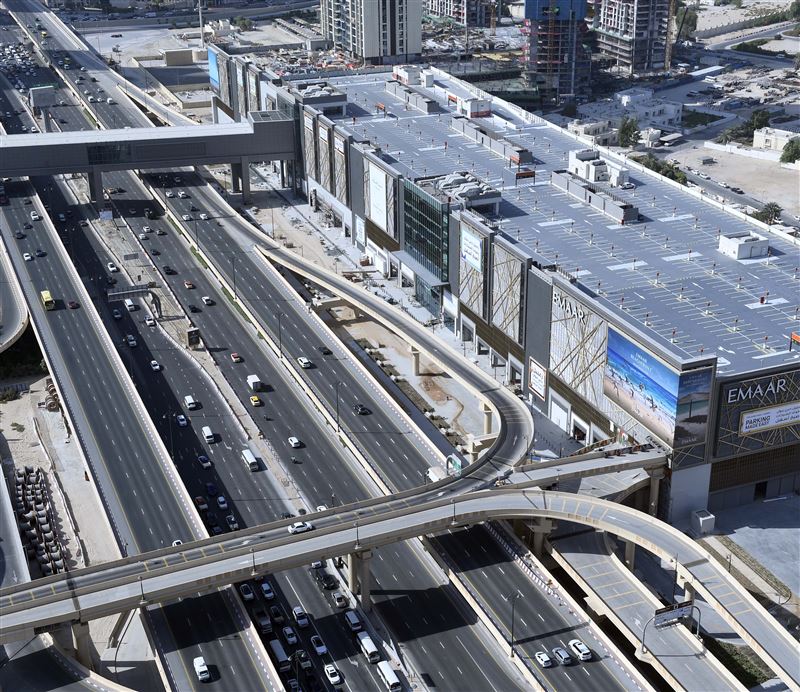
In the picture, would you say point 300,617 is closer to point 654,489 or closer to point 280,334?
point 654,489

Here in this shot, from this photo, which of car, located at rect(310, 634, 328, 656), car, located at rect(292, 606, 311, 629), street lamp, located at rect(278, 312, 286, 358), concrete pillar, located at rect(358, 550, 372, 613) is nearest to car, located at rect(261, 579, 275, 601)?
car, located at rect(292, 606, 311, 629)

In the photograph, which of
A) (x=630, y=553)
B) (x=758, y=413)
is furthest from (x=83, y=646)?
(x=758, y=413)

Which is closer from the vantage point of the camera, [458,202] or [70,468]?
[70,468]

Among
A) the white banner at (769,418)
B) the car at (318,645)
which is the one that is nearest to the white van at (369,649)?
the car at (318,645)

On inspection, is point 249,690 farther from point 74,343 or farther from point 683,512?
point 74,343

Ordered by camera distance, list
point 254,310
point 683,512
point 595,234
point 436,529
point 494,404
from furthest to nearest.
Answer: point 254,310 < point 595,234 < point 494,404 < point 683,512 < point 436,529

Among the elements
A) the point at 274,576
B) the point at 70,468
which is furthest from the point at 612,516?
the point at 70,468

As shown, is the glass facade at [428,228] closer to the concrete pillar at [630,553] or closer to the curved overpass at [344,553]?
the curved overpass at [344,553]
